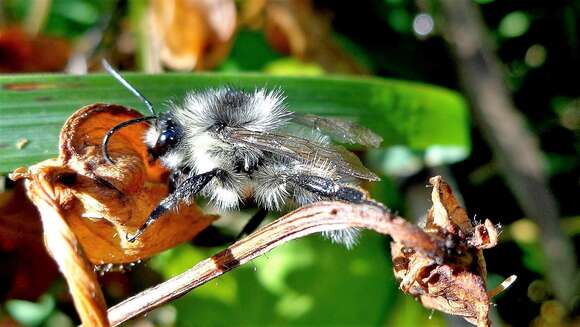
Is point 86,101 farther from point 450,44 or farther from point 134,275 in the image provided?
point 450,44

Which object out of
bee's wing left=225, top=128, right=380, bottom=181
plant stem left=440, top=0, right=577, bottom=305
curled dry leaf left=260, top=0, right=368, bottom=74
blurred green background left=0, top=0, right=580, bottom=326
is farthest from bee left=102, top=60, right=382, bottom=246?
plant stem left=440, top=0, right=577, bottom=305

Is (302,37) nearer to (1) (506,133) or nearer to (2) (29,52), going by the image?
(1) (506,133)

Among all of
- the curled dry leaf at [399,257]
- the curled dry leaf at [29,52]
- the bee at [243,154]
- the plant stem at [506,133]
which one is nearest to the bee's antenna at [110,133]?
the bee at [243,154]

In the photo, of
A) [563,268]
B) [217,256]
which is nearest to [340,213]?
[217,256]

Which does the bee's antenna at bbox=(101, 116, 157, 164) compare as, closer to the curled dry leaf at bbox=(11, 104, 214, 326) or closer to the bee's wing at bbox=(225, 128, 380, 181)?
the curled dry leaf at bbox=(11, 104, 214, 326)

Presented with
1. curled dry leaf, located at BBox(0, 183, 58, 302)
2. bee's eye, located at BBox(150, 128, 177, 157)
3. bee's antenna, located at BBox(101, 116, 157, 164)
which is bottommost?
curled dry leaf, located at BBox(0, 183, 58, 302)

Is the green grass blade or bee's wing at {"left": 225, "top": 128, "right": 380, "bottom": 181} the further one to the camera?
the green grass blade
